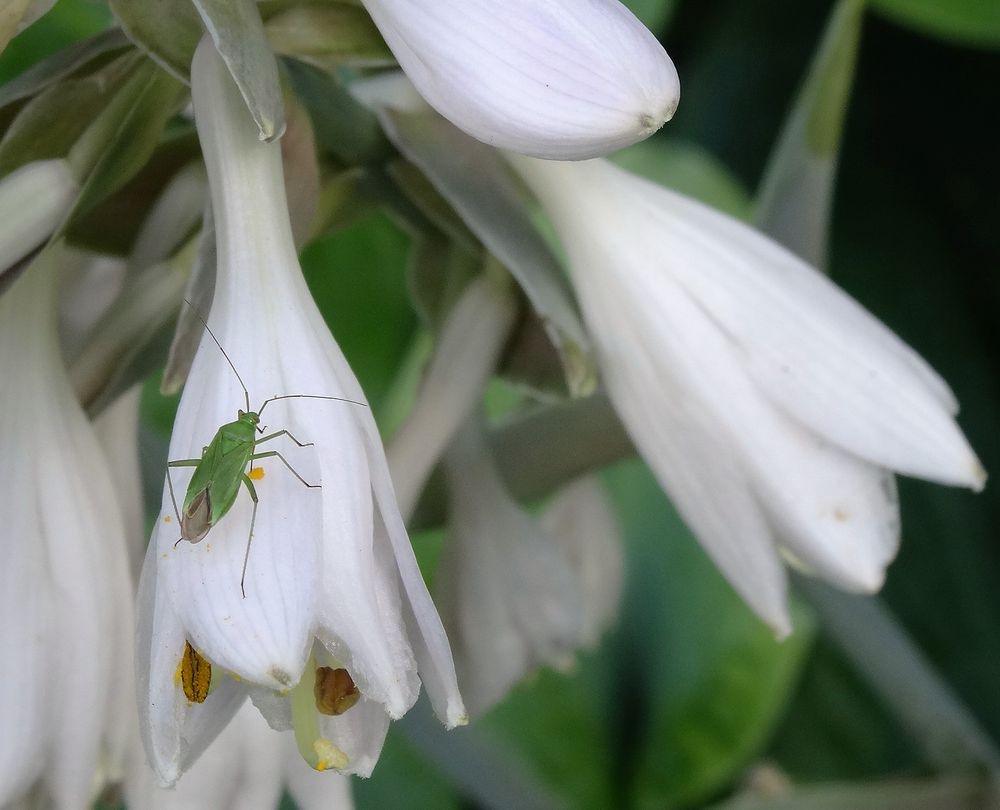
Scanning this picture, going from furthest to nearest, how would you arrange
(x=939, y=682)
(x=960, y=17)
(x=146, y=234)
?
(x=960, y=17) → (x=939, y=682) → (x=146, y=234)

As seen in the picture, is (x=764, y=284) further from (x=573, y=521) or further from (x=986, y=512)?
(x=986, y=512)

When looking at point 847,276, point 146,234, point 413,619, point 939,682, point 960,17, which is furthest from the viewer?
point 847,276

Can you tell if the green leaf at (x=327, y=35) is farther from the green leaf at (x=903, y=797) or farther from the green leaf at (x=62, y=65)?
the green leaf at (x=903, y=797)

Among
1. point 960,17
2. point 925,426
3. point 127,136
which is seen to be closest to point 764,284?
point 925,426

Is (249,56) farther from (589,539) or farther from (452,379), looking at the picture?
(589,539)

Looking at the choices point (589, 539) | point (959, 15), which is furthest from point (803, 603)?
point (959, 15)

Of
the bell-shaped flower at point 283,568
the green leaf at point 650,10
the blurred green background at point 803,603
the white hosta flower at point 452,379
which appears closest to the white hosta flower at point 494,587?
the white hosta flower at point 452,379
